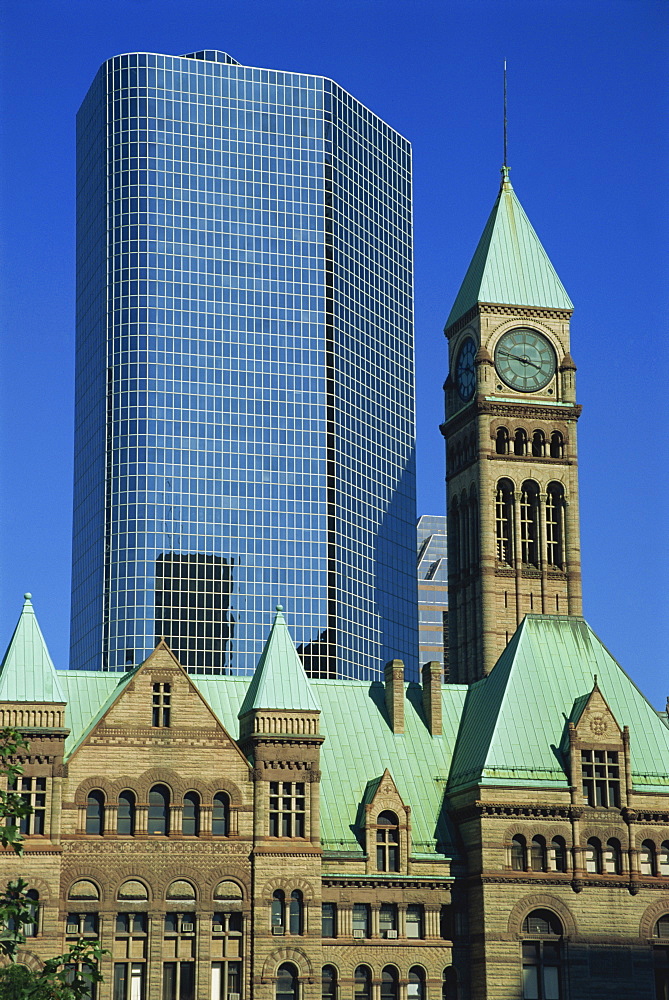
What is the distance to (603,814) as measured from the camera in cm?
10112

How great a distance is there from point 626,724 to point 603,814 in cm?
645

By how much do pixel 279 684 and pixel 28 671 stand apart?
13285 millimetres

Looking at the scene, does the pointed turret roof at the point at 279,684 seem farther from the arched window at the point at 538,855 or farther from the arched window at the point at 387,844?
the arched window at the point at 538,855

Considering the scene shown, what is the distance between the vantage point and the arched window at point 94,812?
94.4 m

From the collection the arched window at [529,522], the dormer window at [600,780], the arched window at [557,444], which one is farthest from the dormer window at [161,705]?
the arched window at [557,444]

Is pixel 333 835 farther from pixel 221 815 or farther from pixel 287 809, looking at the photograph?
pixel 221 815

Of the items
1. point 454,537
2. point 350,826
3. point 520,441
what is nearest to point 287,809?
point 350,826

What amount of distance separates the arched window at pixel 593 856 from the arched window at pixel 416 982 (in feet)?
34.9

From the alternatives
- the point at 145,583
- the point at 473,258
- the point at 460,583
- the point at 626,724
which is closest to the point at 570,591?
the point at 460,583

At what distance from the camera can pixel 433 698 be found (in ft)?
357

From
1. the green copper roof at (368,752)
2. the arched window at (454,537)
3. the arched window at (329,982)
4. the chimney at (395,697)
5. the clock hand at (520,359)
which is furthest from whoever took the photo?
the arched window at (454,537)

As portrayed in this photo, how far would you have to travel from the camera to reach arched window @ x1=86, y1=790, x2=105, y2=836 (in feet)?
310

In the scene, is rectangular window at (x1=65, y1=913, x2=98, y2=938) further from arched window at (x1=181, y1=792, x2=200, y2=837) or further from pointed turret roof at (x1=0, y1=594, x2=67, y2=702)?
pointed turret roof at (x1=0, y1=594, x2=67, y2=702)

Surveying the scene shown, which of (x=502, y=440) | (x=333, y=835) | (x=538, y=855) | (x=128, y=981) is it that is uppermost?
(x=502, y=440)
